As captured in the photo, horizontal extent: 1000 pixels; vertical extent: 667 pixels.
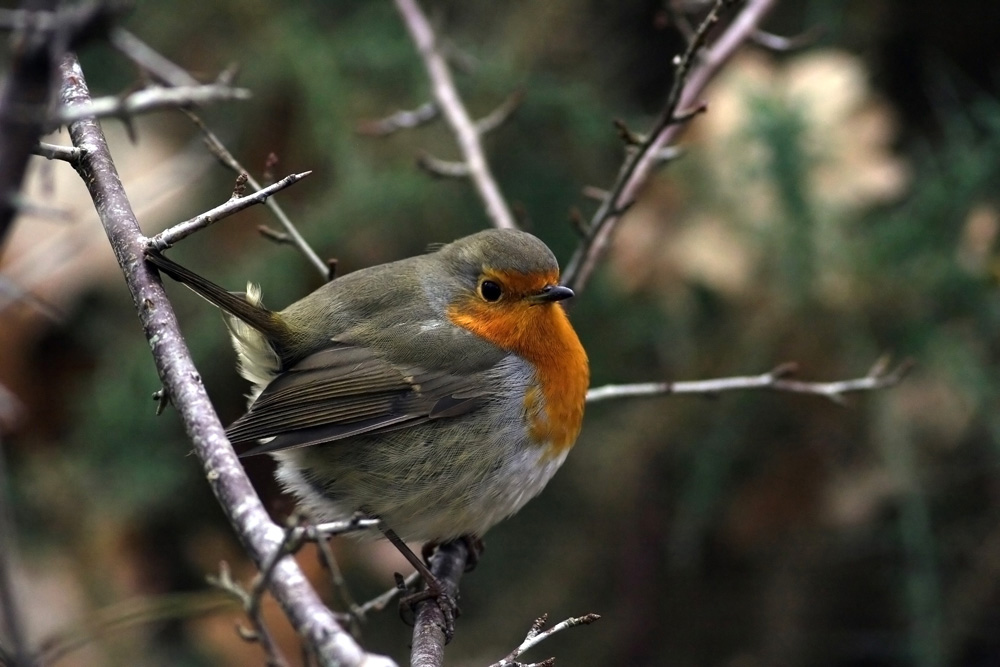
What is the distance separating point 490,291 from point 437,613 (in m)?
0.96

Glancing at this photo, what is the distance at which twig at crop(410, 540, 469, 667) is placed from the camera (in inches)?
88.3

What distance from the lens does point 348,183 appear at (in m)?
4.41

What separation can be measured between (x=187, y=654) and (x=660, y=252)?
2658 mm

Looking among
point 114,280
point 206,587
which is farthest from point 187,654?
point 114,280

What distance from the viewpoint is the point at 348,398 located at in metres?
2.85

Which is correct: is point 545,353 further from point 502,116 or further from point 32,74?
point 32,74

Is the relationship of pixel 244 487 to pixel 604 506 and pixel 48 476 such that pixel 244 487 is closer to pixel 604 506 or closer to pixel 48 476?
pixel 604 506

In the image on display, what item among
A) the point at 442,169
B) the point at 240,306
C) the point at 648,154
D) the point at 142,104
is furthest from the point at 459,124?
the point at 142,104

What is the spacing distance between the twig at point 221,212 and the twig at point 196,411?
6 centimetres

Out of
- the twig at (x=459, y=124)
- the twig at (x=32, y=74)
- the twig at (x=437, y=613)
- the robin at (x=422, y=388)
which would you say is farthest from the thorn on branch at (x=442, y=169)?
the twig at (x=32, y=74)

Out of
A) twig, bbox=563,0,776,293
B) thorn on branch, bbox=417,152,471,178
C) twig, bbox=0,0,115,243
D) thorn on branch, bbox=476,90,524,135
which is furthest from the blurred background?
twig, bbox=0,0,115,243

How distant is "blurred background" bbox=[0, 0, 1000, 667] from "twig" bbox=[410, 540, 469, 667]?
1015 millimetres

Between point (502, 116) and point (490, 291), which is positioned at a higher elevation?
point (502, 116)

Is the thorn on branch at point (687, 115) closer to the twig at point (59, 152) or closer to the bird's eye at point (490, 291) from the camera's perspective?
the bird's eye at point (490, 291)
